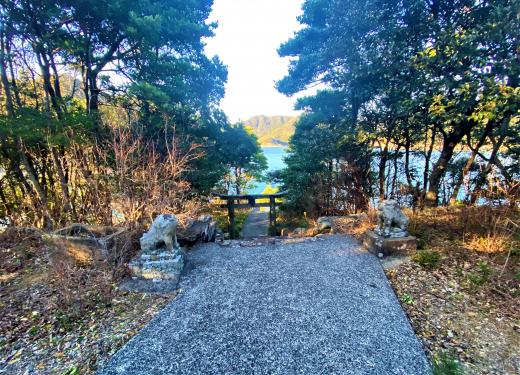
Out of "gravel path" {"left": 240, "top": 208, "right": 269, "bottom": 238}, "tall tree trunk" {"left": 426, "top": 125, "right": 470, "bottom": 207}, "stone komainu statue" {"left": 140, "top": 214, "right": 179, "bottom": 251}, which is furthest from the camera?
"gravel path" {"left": 240, "top": 208, "right": 269, "bottom": 238}

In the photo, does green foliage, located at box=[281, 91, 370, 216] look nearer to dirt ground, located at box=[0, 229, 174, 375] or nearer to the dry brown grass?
the dry brown grass

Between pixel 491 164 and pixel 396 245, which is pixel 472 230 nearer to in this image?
pixel 396 245

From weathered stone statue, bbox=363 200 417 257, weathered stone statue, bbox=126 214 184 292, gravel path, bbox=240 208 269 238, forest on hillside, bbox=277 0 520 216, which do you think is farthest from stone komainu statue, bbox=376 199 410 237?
gravel path, bbox=240 208 269 238

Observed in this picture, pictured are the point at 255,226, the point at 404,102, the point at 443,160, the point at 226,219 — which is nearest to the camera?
the point at 404,102

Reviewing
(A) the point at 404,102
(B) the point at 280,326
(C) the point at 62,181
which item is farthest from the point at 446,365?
(C) the point at 62,181

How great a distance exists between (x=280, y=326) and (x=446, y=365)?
131cm

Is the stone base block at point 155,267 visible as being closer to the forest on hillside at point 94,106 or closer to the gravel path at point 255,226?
the forest on hillside at point 94,106

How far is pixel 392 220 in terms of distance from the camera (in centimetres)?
340

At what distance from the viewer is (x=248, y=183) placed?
13.8 metres

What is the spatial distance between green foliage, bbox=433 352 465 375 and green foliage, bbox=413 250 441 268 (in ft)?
4.74

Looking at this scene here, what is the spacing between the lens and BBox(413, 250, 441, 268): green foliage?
9.89 ft

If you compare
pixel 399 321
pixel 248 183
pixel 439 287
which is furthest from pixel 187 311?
pixel 248 183

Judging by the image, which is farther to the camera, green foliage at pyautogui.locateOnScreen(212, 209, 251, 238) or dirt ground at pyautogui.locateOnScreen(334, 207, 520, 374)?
green foliage at pyautogui.locateOnScreen(212, 209, 251, 238)

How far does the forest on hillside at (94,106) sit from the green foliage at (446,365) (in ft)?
13.5
